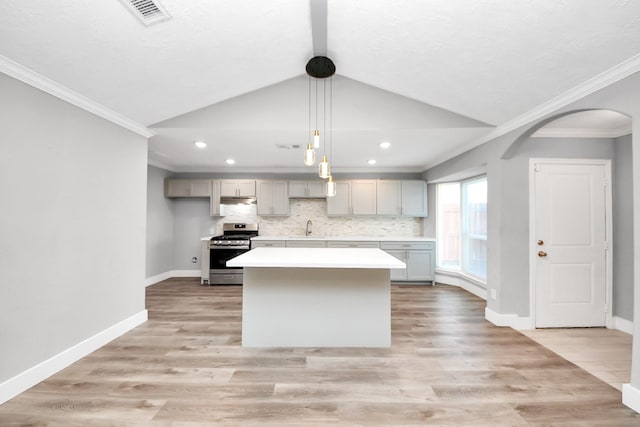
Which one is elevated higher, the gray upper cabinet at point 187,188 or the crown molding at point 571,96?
the crown molding at point 571,96

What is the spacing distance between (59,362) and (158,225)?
346 centimetres

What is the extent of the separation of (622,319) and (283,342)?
3.87 meters

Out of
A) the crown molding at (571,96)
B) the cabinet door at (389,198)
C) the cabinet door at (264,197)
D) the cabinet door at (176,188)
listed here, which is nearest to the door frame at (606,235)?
the crown molding at (571,96)

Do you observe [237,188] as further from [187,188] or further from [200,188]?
[187,188]

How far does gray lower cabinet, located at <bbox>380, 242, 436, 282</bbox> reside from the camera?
5.25 meters

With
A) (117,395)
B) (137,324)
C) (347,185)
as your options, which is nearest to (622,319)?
(347,185)

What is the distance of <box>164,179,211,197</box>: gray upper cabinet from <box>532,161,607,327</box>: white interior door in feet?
17.9

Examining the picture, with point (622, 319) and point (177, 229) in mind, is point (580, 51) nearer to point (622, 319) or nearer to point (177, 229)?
point (622, 319)

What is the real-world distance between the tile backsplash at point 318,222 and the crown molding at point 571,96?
2.65 m

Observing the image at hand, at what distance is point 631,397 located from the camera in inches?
73.5

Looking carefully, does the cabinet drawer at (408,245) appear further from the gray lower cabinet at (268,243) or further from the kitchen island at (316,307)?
the kitchen island at (316,307)

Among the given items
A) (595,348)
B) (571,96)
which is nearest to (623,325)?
(595,348)

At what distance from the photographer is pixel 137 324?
128 inches

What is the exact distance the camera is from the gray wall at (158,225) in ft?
17.0
